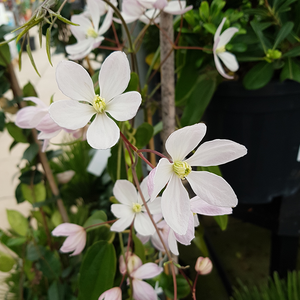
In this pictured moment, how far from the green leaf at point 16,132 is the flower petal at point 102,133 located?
0.79ft

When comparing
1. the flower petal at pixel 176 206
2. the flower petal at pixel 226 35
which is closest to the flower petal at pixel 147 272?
the flower petal at pixel 176 206

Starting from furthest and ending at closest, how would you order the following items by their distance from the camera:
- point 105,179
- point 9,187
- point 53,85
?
point 53,85 < point 9,187 < point 105,179

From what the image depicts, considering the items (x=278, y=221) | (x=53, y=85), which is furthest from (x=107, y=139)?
(x=53, y=85)

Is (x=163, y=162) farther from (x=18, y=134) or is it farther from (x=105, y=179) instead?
(x=105, y=179)

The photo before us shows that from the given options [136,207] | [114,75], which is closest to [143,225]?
[136,207]

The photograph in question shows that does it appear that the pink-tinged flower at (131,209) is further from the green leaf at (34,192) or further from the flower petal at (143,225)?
the green leaf at (34,192)

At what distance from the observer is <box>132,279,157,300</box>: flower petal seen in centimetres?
23

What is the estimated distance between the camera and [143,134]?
280mm

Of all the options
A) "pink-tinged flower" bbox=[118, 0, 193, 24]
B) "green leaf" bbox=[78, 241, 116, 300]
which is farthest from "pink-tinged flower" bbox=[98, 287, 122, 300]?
"pink-tinged flower" bbox=[118, 0, 193, 24]

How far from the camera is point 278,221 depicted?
415 mm

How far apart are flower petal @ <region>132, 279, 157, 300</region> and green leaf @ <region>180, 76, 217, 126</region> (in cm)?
17

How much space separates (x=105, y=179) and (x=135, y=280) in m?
0.35

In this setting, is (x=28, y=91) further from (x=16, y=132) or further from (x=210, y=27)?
(x=210, y=27)

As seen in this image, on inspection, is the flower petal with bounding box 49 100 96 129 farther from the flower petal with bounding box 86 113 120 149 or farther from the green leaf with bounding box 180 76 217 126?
the green leaf with bounding box 180 76 217 126
